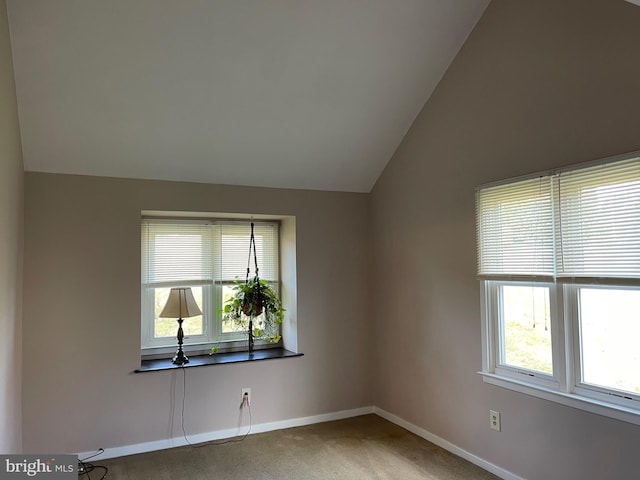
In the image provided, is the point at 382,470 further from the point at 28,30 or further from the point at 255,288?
the point at 28,30

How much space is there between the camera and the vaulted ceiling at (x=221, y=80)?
8.68 feet

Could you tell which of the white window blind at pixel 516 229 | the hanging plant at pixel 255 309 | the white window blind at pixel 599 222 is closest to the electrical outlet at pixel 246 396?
the hanging plant at pixel 255 309

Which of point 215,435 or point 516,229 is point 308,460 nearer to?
point 215,435

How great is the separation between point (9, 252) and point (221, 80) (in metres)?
1.66

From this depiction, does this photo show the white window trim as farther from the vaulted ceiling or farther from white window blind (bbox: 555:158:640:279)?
the vaulted ceiling

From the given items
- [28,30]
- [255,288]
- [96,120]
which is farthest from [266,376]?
[28,30]

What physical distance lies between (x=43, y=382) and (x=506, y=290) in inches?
129

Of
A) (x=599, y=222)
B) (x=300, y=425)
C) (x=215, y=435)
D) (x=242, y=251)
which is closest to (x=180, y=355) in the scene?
(x=215, y=435)

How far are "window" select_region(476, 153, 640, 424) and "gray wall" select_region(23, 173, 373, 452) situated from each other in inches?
68.9

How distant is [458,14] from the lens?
313 cm

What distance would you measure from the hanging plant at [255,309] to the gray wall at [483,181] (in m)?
0.99

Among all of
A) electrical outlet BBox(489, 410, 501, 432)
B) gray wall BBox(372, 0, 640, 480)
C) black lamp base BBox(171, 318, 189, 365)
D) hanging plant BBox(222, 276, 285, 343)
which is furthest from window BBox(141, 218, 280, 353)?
electrical outlet BBox(489, 410, 501, 432)

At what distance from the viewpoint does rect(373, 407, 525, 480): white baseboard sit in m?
3.01

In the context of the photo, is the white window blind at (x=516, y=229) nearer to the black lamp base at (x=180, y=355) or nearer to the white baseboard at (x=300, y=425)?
the white baseboard at (x=300, y=425)
